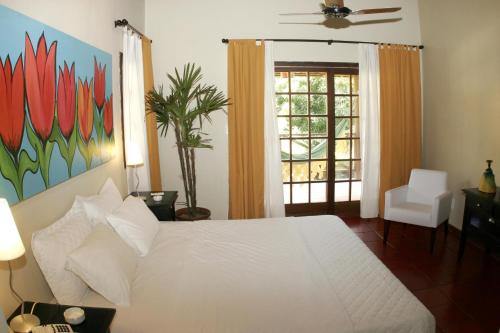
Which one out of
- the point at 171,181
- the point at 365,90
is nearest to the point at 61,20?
the point at 171,181

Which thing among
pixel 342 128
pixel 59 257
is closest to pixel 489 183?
pixel 342 128

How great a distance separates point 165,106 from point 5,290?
2335mm

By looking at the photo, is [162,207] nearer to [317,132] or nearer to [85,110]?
[85,110]

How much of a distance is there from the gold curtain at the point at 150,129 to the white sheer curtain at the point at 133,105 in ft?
0.43

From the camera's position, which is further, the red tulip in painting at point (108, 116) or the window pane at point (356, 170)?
the window pane at point (356, 170)

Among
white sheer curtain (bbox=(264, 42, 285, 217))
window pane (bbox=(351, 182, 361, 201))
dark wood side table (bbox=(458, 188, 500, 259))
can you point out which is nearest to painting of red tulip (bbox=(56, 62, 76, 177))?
white sheer curtain (bbox=(264, 42, 285, 217))

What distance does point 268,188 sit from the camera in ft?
14.2

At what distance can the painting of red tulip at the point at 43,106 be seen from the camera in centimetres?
155

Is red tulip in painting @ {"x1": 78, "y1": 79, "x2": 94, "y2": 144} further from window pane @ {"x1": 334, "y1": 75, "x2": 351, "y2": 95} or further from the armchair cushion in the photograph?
window pane @ {"x1": 334, "y1": 75, "x2": 351, "y2": 95}

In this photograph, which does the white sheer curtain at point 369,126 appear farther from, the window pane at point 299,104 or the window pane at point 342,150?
the window pane at point 299,104

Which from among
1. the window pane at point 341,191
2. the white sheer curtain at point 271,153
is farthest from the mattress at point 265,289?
the window pane at point 341,191

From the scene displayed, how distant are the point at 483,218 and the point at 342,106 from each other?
2222 mm

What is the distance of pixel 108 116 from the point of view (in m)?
2.85

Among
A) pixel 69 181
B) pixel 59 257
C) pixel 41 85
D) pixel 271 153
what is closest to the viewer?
pixel 59 257
